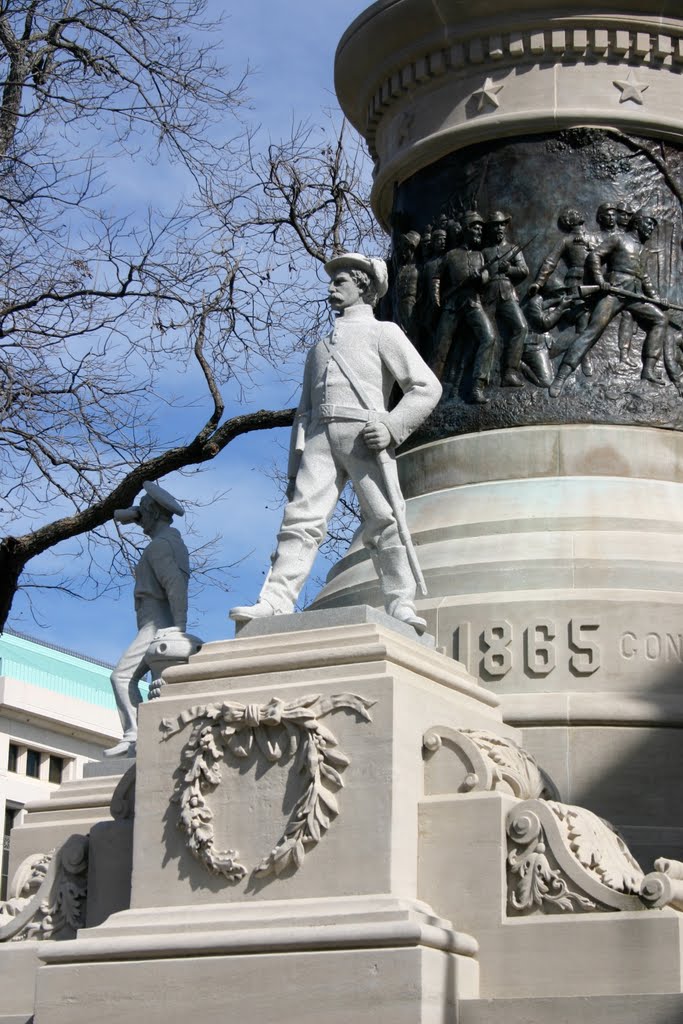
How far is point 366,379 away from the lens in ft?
44.7

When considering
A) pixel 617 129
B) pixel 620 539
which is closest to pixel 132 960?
pixel 620 539

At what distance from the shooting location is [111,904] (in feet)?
43.1

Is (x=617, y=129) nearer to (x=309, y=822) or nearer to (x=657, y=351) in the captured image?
(x=657, y=351)

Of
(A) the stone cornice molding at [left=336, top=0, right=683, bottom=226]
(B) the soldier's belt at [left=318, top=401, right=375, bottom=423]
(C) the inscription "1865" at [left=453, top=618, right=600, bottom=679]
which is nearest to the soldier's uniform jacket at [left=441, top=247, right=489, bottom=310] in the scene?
(A) the stone cornice molding at [left=336, top=0, right=683, bottom=226]

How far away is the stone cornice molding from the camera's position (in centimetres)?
1678

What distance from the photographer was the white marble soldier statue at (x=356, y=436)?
1337 centimetres

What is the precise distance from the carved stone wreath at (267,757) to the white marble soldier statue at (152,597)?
2.64m

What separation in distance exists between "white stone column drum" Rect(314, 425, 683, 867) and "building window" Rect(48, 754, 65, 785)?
37041 millimetres

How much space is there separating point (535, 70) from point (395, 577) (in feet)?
17.8

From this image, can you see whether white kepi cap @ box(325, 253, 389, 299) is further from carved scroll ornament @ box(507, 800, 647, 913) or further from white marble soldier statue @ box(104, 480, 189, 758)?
carved scroll ornament @ box(507, 800, 647, 913)

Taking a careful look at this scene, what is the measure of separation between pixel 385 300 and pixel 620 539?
3.89m

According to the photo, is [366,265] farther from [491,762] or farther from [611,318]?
[491,762]

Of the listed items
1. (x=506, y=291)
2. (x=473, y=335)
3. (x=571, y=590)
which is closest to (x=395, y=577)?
(x=571, y=590)

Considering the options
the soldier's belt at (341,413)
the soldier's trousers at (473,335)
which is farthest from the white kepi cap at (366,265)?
the soldier's trousers at (473,335)
